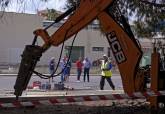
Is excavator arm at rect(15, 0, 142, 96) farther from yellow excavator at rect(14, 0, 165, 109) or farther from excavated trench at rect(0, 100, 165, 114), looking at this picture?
excavated trench at rect(0, 100, 165, 114)

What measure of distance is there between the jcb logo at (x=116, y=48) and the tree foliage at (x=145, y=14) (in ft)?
7.23

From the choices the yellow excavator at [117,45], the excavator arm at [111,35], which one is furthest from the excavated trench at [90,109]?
the excavator arm at [111,35]

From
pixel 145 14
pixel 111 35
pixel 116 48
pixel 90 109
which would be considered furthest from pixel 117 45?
pixel 145 14

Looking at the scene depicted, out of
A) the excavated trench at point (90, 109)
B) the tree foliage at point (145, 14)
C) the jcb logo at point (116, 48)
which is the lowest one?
the excavated trench at point (90, 109)

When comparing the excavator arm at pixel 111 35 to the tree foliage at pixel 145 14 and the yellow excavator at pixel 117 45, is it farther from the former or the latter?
the tree foliage at pixel 145 14

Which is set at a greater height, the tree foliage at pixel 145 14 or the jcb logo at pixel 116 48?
the tree foliage at pixel 145 14

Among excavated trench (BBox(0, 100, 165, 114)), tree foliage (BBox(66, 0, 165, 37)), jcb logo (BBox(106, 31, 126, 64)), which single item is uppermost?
tree foliage (BBox(66, 0, 165, 37))

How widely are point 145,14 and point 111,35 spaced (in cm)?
490

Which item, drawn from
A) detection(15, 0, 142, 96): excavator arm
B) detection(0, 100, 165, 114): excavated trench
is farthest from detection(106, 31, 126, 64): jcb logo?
detection(0, 100, 165, 114): excavated trench

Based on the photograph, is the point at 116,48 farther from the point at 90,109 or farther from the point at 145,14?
the point at 145,14

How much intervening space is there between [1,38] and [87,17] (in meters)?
55.4

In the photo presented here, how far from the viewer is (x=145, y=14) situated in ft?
55.0

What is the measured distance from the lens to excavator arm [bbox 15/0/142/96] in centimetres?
1189

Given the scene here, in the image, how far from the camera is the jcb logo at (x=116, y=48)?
12.1 meters
